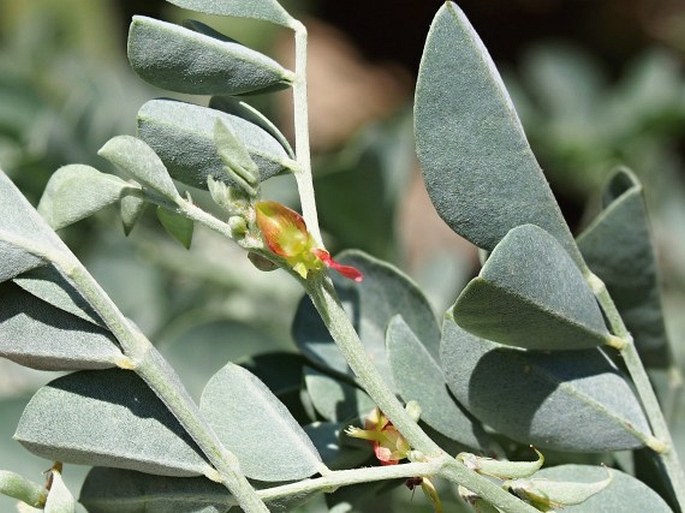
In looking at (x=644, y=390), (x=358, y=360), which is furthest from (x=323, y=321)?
(x=644, y=390)

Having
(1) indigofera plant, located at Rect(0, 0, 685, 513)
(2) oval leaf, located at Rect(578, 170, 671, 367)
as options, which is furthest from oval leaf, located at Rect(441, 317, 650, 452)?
(2) oval leaf, located at Rect(578, 170, 671, 367)

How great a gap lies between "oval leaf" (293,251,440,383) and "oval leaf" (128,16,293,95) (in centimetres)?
14

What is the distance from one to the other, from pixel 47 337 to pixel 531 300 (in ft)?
0.68

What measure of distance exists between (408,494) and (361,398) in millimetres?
387

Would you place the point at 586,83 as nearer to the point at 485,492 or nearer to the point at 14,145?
the point at 14,145

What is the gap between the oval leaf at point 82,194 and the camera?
1.56ft

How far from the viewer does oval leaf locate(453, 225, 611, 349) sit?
0.44 meters

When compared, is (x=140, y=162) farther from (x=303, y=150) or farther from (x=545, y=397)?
(x=545, y=397)

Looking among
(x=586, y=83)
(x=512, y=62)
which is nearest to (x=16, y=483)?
(x=586, y=83)

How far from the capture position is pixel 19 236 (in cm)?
45

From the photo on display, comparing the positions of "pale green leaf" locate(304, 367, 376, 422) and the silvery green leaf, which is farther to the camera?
"pale green leaf" locate(304, 367, 376, 422)

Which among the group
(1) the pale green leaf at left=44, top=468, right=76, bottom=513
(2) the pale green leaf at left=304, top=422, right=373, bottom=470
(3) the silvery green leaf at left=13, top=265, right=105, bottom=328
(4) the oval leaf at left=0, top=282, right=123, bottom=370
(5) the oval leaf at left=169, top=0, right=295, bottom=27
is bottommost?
(2) the pale green leaf at left=304, top=422, right=373, bottom=470

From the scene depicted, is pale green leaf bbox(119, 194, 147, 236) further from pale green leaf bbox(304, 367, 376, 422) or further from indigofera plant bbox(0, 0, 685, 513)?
pale green leaf bbox(304, 367, 376, 422)

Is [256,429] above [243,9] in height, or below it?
below
